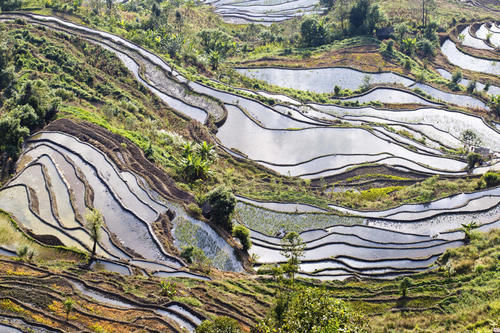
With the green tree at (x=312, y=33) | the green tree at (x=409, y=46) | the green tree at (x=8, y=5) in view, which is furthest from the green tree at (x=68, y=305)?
the green tree at (x=409, y=46)

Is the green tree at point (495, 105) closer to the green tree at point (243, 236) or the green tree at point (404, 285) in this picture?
the green tree at point (404, 285)

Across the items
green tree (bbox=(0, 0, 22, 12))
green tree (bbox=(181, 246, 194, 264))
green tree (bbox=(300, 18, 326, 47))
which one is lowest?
green tree (bbox=(181, 246, 194, 264))

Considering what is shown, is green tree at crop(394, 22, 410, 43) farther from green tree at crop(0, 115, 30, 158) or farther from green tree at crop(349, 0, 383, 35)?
green tree at crop(0, 115, 30, 158)

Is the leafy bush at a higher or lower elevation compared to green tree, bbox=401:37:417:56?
lower

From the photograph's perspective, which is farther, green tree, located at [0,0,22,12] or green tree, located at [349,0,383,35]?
green tree, located at [349,0,383,35]

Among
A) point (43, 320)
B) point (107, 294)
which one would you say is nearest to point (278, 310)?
point (107, 294)

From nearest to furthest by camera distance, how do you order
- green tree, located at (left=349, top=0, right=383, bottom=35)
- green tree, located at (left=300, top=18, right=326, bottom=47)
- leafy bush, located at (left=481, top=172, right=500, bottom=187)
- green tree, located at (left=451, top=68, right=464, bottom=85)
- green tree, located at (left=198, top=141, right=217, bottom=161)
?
leafy bush, located at (left=481, top=172, right=500, bottom=187) < green tree, located at (left=198, top=141, right=217, bottom=161) < green tree, located at (left=451, top=68, right=464, bottom=85) < green tree, located at (left=349, top=0, right=383, bottom=35) < green tree, located at (left=300, top=18, right=326, bottom=47)

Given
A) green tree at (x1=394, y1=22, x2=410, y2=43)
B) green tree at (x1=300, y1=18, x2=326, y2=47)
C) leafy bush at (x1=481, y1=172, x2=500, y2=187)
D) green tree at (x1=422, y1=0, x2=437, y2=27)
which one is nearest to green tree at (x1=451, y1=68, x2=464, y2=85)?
green tree at (x1=394, y1=22, x2=410, y2=43)
